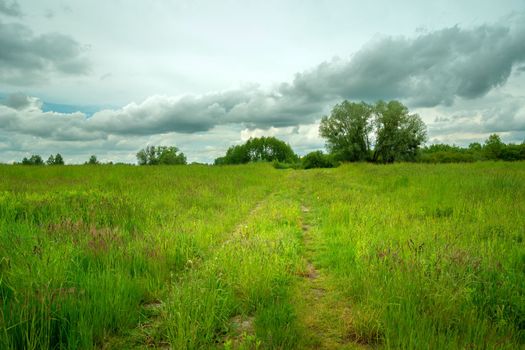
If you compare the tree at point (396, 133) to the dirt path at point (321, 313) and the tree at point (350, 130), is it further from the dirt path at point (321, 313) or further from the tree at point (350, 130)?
the dirt path at point (321, 313)

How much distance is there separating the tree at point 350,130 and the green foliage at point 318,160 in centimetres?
251

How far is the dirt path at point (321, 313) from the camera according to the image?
3.19m

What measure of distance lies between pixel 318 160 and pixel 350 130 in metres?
9.34

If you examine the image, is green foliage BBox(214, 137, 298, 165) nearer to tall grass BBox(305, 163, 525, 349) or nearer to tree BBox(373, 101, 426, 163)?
tree BBox(373, 101, 426, 163)

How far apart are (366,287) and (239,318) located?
1695mm

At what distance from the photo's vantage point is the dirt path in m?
3.19

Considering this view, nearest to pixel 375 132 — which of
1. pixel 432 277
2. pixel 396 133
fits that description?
pixel 396 133

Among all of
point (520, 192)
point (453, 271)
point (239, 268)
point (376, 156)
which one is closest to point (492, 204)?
point (520, 192)

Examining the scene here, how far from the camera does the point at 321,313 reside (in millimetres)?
3770

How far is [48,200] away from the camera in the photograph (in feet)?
27.2

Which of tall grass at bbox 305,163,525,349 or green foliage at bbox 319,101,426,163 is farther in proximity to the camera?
green foliage at bbox 319,101,426,163

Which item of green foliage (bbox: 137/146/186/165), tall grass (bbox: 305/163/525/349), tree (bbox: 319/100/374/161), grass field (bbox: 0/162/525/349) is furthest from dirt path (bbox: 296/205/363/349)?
green foliage (bbox: 137/146/186/165)

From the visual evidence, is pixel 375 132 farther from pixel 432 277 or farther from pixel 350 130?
pixel 432 277

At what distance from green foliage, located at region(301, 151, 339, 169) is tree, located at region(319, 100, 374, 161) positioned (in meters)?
2.51
